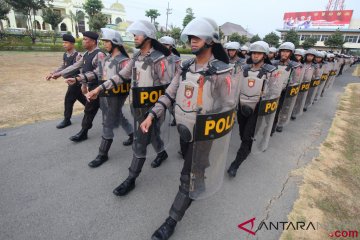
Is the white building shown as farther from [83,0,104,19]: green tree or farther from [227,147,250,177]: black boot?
[227,147,250,177]: black boot

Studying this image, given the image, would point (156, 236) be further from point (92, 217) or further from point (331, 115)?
point (331, 115)

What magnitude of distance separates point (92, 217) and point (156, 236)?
80cm

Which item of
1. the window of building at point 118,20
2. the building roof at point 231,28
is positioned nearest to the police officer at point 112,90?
the window of building at point 118,20

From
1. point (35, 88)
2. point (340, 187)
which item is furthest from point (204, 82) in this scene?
point (35, 88)

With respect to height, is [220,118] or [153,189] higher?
[220,118]

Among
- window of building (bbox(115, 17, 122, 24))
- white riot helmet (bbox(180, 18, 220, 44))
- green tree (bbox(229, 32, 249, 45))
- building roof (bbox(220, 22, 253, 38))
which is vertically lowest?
white riot helmet (bbox(180, 18, 220, 44))

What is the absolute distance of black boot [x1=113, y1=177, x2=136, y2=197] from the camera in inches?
115

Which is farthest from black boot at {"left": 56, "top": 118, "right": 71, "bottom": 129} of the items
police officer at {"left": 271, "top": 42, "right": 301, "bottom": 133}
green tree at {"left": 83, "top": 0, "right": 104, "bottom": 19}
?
green tree at {"left": 83, "top": 0, "right": 104, "bottom": 19}

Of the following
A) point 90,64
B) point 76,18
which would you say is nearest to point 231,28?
point 76,18

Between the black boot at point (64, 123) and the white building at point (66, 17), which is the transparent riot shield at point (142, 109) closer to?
the black boot at point (64, 123)

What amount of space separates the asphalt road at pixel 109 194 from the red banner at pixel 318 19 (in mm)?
74707

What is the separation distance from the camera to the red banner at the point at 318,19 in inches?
2375

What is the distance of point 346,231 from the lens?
2.59 m

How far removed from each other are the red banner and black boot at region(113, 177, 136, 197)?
253ft
